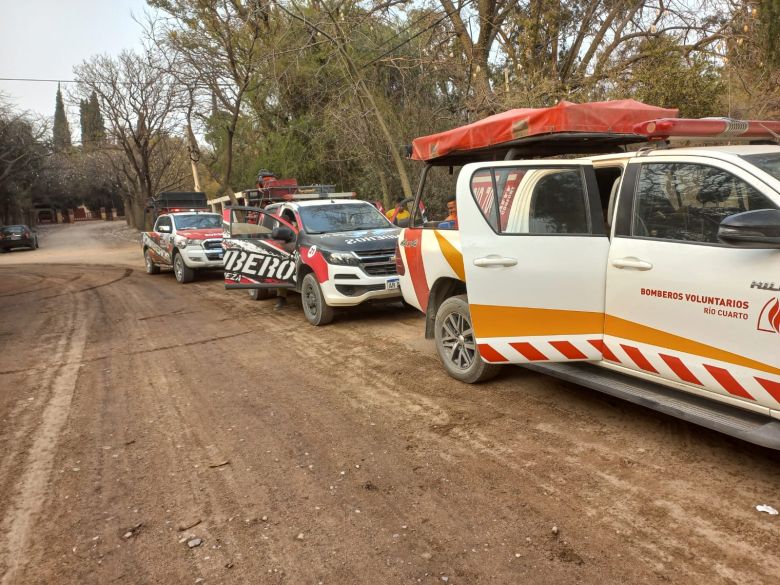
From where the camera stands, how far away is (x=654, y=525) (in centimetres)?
300

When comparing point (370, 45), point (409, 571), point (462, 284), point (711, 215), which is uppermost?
point (370, 45)

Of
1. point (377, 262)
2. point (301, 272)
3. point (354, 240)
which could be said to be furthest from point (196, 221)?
point (377, 262)

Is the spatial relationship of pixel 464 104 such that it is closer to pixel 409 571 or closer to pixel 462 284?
pixel 462 284

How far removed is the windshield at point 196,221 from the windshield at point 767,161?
44.4 feet

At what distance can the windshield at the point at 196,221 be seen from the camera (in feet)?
49.5

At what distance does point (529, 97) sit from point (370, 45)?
5.53 metres

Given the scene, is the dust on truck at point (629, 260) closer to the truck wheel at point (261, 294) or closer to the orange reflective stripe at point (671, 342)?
the orange reflective stripe at point (671, 342)

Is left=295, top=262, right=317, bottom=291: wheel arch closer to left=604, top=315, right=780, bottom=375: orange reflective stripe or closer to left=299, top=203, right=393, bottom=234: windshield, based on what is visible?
left=299, top=203, right=393, bottom=234: windshield

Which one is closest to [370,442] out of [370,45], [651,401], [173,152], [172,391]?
[651,401]

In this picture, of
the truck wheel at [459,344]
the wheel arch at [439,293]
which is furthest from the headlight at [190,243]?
the truck wheel at [459,344]

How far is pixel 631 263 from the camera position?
3.84 metres

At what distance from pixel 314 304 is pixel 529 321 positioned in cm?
458

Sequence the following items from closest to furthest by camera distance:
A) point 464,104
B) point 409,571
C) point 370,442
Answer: point 409,571, point 370,442, point 464,104

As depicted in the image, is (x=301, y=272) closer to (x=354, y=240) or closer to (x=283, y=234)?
(x=283, y=234)
